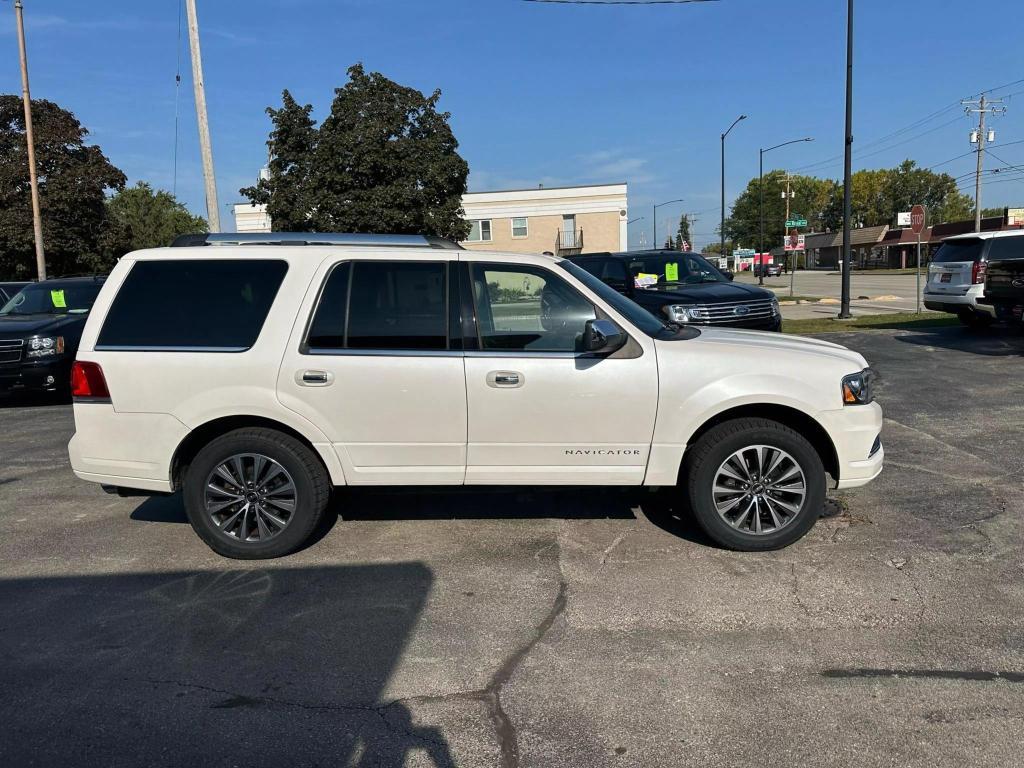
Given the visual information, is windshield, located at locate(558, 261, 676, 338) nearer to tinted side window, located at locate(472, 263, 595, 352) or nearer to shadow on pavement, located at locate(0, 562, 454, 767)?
tinted side window, located at locate(472, 263, 595, 352)

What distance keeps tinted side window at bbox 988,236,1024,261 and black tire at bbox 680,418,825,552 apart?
497 inches

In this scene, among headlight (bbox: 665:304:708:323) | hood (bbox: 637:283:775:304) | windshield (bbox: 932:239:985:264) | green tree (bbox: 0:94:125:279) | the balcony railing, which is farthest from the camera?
the balcony railing

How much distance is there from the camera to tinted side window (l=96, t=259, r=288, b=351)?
14.8 feet

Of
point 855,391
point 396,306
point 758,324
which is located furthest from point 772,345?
point 758,324

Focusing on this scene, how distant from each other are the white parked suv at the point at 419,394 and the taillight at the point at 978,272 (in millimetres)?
11825

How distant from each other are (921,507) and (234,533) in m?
4.76

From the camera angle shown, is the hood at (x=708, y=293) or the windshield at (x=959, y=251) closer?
the hood at (x=708, y=293)

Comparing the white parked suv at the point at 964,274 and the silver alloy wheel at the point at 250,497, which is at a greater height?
the white parked suv at the point at 964,274

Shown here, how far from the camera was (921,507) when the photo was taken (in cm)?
528

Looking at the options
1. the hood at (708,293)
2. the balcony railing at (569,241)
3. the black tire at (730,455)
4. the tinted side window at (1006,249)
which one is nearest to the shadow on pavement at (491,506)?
the black tire at (730,455)

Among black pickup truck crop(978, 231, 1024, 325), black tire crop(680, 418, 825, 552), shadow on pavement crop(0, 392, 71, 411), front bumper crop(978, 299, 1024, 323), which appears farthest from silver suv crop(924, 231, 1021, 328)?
shadow on pavement crop(0, 392, 71, 411)

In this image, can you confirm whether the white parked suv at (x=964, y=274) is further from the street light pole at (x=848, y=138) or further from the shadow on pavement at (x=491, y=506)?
the shadow on pavement at (x=491, y=506)

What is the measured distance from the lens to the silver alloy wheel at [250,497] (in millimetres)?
4500

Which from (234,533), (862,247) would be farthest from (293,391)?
(862,247)
